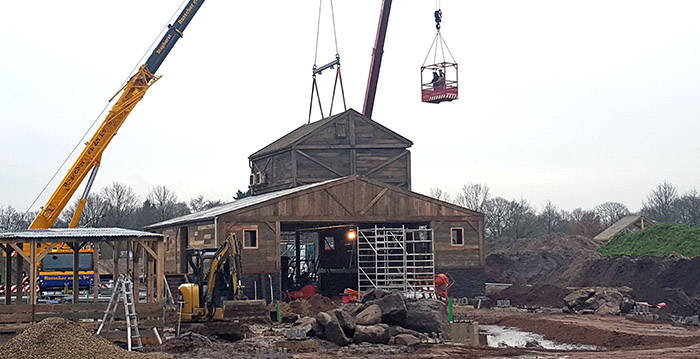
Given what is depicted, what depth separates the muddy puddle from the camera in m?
22.6

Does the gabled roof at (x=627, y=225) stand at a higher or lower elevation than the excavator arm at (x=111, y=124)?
lower

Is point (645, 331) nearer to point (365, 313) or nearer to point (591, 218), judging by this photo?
point (365, 313)

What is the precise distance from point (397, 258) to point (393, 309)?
48.2 ft

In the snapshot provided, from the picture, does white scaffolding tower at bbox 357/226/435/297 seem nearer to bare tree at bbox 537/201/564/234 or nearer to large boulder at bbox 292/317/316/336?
large boulder at bbox 292/317/316/336

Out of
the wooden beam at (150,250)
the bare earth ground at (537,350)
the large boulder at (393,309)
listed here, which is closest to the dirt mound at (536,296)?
the bare earth ground at (537,350)

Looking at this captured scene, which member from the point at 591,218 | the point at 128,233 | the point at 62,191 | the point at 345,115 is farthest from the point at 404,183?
the point at 591,218

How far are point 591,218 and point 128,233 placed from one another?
81.0m

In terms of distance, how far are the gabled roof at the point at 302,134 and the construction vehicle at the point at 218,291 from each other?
20890 millimetres

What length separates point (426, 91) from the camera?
41562mm

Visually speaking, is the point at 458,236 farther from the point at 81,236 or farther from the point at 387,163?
the point at 81,236

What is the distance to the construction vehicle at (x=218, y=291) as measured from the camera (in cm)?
2395

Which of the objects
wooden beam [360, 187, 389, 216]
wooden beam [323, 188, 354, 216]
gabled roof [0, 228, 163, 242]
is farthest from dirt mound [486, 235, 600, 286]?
gabled roof [0, 228, 163, 242]

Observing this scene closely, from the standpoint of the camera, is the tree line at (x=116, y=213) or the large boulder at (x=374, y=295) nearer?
the large boulder at (x=374, y=295)

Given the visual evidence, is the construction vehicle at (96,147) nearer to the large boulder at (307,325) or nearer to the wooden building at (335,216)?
the wooden building at (335,216)
